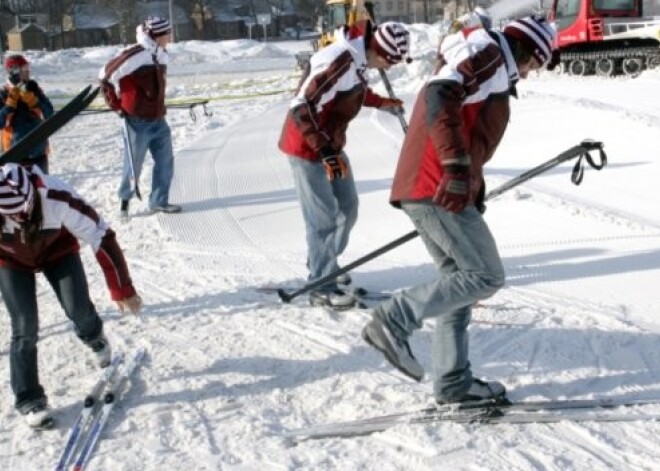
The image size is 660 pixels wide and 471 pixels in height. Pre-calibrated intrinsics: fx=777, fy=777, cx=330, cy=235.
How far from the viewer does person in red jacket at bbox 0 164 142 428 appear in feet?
11.7

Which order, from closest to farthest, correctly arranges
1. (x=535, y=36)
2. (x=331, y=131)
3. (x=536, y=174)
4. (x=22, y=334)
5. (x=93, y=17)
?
(x=535, y=36)
(x=22, y=334)
(x=536, y=174)
(x=331, y=131)
(x=93, y=17)

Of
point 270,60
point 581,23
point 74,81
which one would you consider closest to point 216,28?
point 270,60

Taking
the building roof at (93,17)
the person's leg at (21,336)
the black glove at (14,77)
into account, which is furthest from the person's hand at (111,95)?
the building roof at (93,17)

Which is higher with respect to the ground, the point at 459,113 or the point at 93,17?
the point at 93,17

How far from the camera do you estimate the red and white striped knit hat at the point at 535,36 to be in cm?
325

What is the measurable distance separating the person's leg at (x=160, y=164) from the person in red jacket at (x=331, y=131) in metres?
2.75

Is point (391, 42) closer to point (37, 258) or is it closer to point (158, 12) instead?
point (37, 258)

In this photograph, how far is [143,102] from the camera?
7238 millimetres

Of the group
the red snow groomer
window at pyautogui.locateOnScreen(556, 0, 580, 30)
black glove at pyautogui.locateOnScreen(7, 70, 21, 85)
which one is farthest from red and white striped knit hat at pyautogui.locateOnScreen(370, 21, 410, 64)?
window at pyautogui.locateOnScreen(556, 0, 580, 30)

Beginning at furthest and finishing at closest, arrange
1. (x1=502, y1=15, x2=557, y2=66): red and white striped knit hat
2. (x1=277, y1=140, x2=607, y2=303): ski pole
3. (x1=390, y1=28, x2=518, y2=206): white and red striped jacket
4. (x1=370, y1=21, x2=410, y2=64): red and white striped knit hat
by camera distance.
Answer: (x1=370, y1=21, x2=410, y2=64): red and white striped knit hat < (x1=277, y1=140, x2=607, y2=303): ski pole < (x1=502, y1=15, x2=557, y2=66): red and white striped knit hat < (x1=390, y1=28, x2=518, y2=206): white and red striped jacket

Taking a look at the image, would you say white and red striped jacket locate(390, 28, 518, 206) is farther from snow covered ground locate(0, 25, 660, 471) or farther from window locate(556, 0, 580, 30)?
window locate(556, 0, 580, 30)

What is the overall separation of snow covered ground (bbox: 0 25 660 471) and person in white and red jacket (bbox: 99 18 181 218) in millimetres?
317

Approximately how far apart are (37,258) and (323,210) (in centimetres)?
181

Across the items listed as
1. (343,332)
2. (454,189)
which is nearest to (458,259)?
(454,189)
